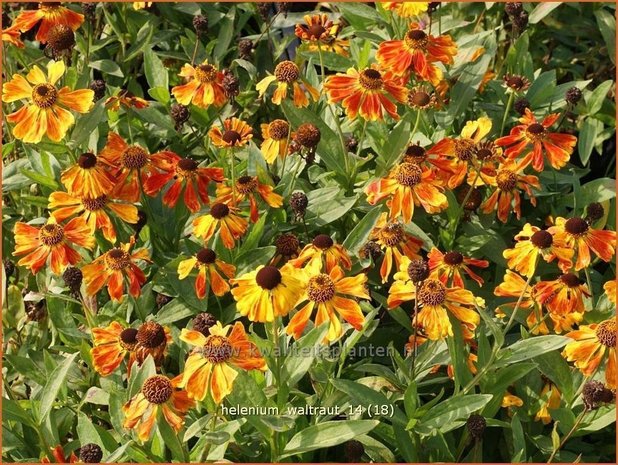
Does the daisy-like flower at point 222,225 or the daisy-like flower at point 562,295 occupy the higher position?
the daisy-like flower at point 222,225

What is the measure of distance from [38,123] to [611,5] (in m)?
1.79

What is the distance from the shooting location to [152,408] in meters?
1.30

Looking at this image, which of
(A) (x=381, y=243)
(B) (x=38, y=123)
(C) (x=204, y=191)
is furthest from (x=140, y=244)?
(A) (x=381, y=243)

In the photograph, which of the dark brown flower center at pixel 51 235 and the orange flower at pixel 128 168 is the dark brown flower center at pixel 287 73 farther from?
the dark brown flower center at pixel 51 235

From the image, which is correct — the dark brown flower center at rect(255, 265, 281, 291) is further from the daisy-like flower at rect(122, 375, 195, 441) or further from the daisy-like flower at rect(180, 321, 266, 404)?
the daisy-like flower at rect(122, 375, 195, 441)

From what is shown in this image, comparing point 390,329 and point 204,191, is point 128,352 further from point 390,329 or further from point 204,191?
point 390,329

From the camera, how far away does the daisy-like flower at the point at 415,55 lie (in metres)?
1.84

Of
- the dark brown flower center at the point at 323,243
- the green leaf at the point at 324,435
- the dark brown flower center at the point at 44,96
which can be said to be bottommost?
the green leaf at the point at 324,435

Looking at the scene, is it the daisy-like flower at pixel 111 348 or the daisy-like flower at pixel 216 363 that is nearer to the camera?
the daisy-like flower at pixel 216 363

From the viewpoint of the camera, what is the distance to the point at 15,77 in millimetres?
1797

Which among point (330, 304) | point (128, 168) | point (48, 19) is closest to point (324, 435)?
point (330, 304)

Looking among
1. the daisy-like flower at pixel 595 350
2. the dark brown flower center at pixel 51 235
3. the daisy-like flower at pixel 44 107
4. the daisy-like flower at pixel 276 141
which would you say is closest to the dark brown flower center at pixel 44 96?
the daisy-like flower at pixel 44 107

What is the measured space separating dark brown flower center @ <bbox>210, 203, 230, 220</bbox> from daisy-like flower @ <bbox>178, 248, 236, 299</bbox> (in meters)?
0.07

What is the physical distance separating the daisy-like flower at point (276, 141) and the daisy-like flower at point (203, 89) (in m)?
0.14
